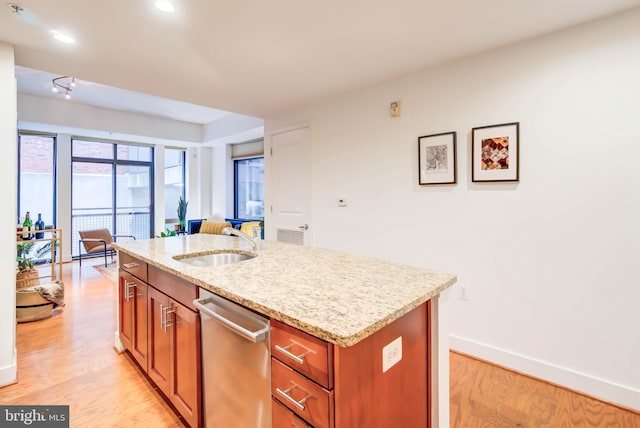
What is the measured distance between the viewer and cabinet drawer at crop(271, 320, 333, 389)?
86 centimetres

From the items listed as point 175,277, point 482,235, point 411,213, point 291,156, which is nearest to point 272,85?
point 291,156

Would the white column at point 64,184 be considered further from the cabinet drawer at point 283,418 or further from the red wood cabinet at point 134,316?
the cabinet drawer at point 283,418

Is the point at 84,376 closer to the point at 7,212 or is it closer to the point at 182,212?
the point at 7,212

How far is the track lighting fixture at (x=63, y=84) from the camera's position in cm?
402

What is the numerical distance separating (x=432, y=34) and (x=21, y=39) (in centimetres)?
270

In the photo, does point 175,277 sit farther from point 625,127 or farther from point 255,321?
point 625,127

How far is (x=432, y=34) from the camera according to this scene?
2.03m

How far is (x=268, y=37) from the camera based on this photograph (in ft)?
6.81

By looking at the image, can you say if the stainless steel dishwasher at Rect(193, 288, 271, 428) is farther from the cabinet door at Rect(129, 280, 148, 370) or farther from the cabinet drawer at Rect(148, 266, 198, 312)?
the cabinet door at Rect(129, 280, 148, 370)

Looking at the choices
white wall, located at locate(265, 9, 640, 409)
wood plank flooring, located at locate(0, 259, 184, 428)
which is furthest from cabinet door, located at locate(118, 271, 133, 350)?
white wall, located at locate(265, 9, 640, 409)

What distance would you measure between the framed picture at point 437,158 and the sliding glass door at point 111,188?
20.1ft

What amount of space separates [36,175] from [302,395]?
6843 millimetres

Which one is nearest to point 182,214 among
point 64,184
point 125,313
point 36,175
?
point 64,184

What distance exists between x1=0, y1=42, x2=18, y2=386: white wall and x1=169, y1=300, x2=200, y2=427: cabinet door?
4.35 ft
